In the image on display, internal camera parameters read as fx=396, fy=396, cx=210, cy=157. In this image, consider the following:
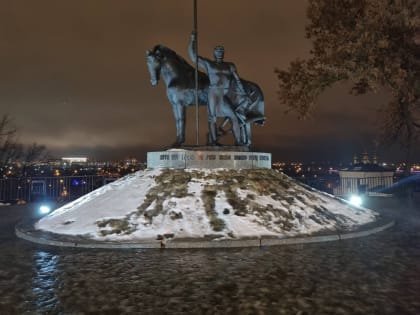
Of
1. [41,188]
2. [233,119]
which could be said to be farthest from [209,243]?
[41,188]

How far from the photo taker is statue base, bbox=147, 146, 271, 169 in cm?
1111

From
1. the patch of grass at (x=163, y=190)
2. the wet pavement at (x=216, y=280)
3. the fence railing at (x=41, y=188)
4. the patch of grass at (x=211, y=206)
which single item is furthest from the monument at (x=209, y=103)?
the fence railing at (x=41, y=188)

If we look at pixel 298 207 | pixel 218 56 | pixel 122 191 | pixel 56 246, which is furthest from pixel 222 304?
pixel 218 56

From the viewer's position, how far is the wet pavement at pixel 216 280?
4266 mm

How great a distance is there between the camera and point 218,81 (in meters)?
11.5

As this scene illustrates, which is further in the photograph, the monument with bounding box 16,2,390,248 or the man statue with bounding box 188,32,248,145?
the man statue with bounding box 188,32,248,145

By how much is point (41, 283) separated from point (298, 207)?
615cm

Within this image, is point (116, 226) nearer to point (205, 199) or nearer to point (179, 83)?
point (205, 199)

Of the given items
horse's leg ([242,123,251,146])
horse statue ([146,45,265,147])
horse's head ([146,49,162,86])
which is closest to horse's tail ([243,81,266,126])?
horse's leg ([242,123,251,146])

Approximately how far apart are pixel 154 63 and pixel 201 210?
5261 mm

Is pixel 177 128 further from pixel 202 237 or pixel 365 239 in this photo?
pixel 365 239

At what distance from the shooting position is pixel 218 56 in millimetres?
11531

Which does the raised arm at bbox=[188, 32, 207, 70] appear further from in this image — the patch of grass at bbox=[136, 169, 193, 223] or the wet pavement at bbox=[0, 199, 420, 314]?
the wet pavement at bbox=[0, 199, 420, 314]

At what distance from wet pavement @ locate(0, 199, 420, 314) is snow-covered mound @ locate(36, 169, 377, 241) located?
87cm
